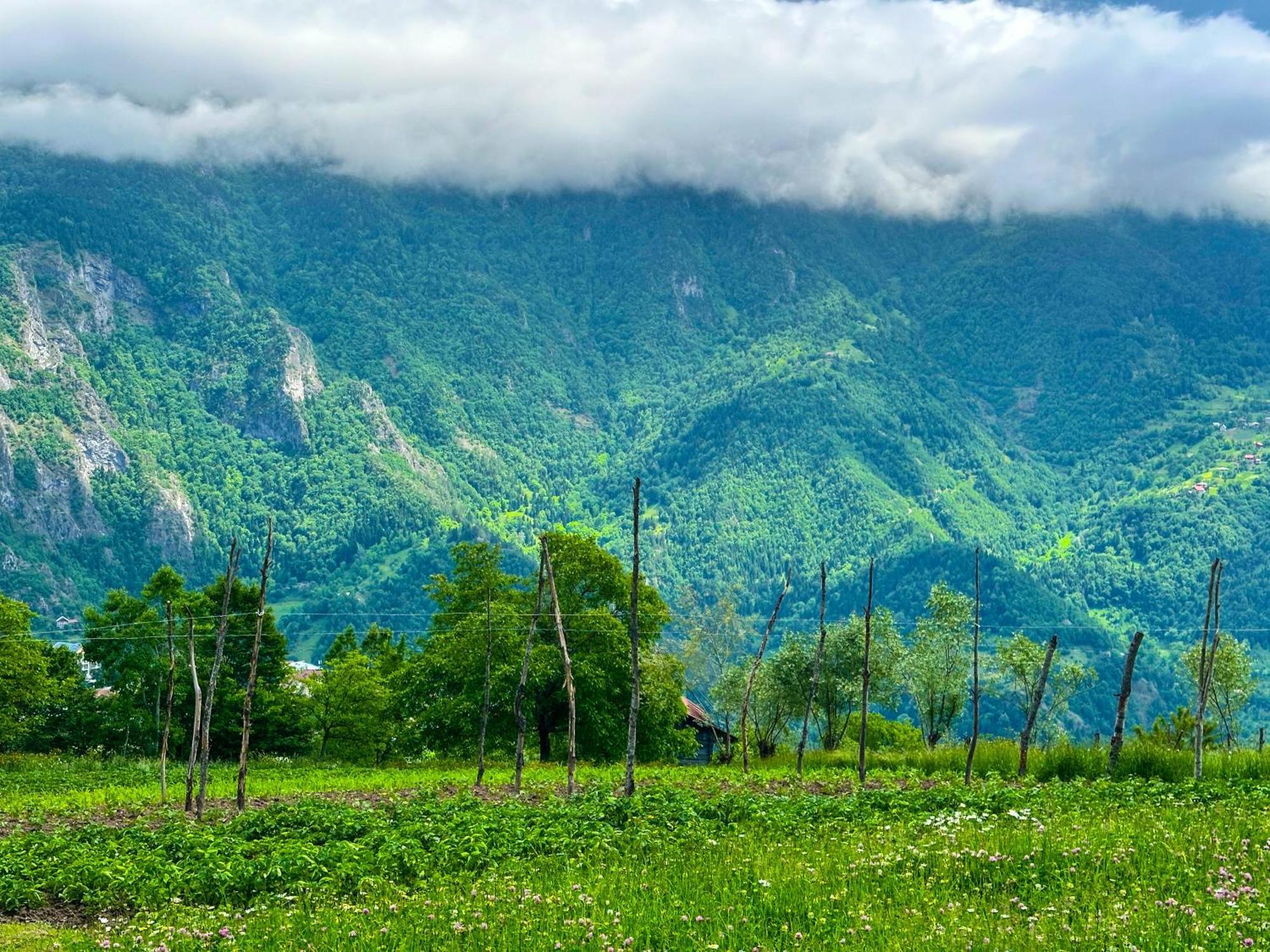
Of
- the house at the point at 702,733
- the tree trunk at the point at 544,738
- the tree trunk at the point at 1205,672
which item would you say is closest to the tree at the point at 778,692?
the house at the point at 702,733

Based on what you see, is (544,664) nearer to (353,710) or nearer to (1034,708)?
(353,710)

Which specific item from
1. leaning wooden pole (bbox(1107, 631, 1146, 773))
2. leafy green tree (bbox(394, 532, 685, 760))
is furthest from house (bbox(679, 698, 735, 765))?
leaning wooden pole (bbox(1107, 631, 1146, 773))

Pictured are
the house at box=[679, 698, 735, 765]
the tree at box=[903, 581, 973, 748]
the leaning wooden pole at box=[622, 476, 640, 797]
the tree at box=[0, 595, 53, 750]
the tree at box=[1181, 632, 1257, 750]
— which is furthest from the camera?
the house at box=[679, 698, 735, 765]

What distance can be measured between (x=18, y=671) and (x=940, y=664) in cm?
5308

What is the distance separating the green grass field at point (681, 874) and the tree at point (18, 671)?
3595cm

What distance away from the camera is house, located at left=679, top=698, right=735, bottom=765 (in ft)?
304

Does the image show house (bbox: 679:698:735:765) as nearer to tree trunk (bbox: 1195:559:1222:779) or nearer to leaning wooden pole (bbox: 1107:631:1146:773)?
tree trunk (bbox: 1195:559:1222:779)

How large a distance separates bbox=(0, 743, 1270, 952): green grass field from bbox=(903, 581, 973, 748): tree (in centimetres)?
4964

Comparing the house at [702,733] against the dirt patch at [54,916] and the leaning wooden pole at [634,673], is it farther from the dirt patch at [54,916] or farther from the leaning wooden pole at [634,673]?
the dirt patch at [54,916]

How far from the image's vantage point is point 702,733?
103m

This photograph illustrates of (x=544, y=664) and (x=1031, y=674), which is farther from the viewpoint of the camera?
(x=1031, y=674)

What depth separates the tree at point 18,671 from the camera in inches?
2509

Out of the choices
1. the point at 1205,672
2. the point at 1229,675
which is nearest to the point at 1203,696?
the point at 1205,672

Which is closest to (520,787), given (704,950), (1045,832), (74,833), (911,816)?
(74,833)
